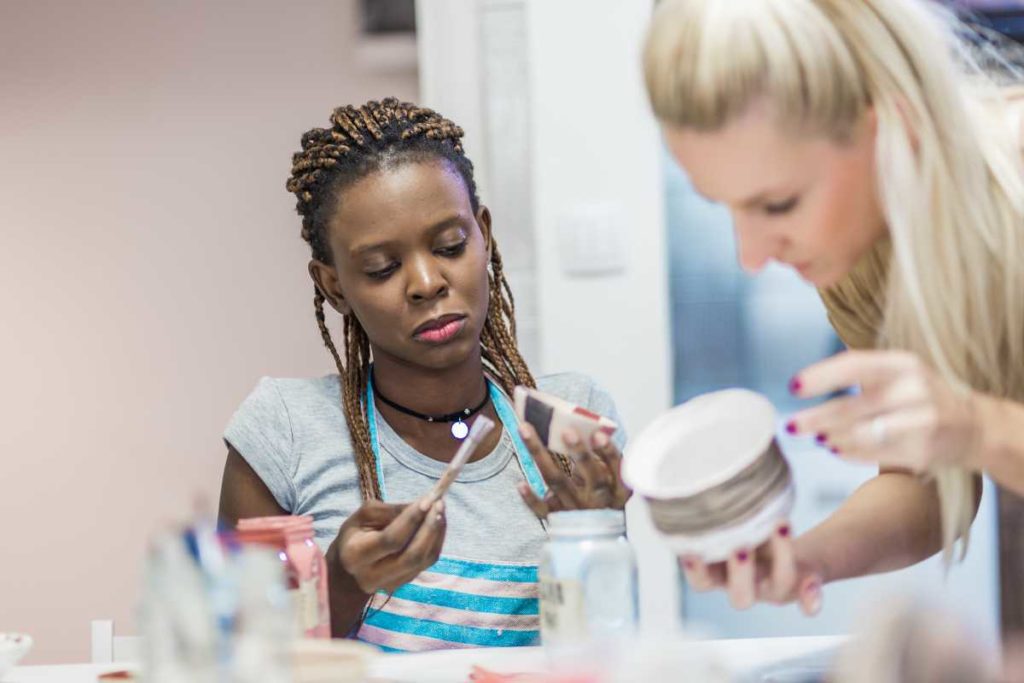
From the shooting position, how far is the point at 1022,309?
91 cm

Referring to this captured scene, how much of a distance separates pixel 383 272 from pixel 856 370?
71 centimetres

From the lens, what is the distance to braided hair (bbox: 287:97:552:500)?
1409mm

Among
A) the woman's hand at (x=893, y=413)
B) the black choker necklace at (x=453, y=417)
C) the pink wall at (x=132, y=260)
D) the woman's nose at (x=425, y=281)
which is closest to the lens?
the woman's hand at (x=893, y=413)

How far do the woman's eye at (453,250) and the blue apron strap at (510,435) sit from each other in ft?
0.67

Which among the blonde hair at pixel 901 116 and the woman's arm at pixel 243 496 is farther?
the woman's arm at pixel 243 496

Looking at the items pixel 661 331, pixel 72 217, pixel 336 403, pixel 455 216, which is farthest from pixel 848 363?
pixel 72 217

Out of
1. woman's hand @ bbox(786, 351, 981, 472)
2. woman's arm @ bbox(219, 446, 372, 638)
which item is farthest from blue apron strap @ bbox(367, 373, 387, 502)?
woman's hand @ bbox(786, 351, 981, 472)

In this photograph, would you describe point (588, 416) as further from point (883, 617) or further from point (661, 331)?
point (661, 331)

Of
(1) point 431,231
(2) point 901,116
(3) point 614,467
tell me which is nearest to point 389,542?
(3) point 614,467

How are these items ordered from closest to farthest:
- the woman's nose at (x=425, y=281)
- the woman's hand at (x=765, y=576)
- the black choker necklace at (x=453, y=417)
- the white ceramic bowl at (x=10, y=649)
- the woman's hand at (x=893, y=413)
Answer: the woman's hand at (x=893, y=413) → the woman's hand at (x=765, y=576) → the white ceramic bowl at (x=10, y=649) → the woman's nose at (x=425, y=281) → the black choker necklace at (x=453, y=417)

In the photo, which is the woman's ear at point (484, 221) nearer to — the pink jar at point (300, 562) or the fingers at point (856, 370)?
the pink jar at point (300, 562)

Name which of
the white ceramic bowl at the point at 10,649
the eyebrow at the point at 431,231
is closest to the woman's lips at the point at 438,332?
the eyebrow at the point at 431,231

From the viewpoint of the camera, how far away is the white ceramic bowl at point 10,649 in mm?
984

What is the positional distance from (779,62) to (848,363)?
0.73 ft
